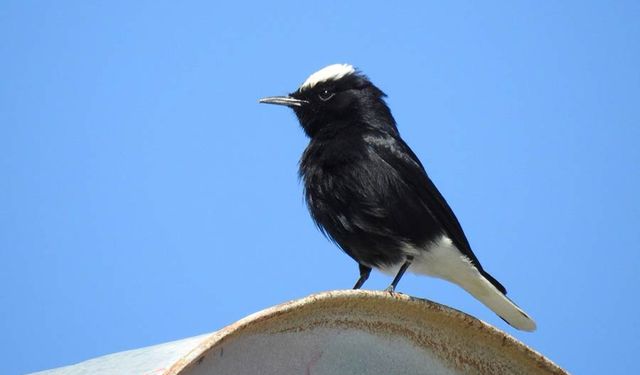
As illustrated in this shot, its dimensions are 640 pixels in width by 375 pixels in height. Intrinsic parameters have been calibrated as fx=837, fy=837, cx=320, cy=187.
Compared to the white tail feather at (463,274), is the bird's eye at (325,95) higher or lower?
higher

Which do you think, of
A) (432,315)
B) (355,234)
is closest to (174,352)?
(432,315)

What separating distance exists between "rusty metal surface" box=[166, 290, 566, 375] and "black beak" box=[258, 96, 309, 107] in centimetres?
278

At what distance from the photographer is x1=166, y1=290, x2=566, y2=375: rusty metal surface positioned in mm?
2660

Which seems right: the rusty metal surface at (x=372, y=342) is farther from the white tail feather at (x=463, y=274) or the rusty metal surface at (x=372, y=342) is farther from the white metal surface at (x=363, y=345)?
the white tail feather at (x=463, y=274)

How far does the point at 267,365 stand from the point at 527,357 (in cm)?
95

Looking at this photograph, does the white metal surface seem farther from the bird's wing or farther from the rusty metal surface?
the bird's wing

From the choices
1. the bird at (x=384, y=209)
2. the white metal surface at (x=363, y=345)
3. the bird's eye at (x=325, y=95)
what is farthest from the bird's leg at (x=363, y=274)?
the white metal surface at (x=363, y=345)

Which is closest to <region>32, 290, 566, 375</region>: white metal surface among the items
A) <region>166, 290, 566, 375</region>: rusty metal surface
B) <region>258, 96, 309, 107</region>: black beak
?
<region>166, 290, 566, 375</region>: rusty metal surface

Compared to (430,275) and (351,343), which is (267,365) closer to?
(351,343)

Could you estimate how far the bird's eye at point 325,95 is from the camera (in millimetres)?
5480

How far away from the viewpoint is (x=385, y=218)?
461 centimetres

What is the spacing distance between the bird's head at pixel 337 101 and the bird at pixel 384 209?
0.01 metres

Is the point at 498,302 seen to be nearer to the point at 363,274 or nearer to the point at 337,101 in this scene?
the point at 363,274

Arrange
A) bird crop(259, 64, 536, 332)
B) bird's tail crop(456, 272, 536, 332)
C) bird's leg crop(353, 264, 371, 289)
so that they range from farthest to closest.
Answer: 1. bird's leg crop(353, 264, 371, 289)
2. bird's tail crop(456, 272, 536, 332)
3. bird crop(259, 64, 536, 332)
